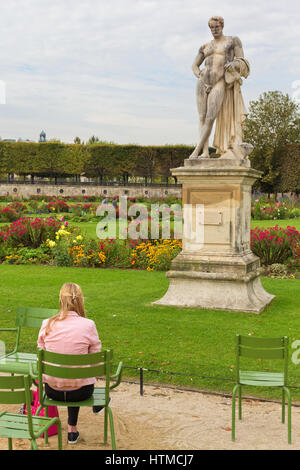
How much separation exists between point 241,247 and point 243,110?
2033 millimetres

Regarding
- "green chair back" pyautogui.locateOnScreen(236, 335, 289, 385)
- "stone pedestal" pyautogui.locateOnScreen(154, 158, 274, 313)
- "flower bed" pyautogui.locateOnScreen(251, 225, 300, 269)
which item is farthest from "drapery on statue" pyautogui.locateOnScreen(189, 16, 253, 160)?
"flower bed" pyautogui.locateOnScreen(251, 225, 300, 269)

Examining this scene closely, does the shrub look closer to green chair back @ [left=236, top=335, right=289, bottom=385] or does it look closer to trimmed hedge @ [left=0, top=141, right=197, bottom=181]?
green chair back @ [left=236, top=335, right=289, bottom=385]

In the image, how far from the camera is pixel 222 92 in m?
7.91

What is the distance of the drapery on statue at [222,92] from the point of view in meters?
7.88

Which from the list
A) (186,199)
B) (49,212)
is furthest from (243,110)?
(49,212)

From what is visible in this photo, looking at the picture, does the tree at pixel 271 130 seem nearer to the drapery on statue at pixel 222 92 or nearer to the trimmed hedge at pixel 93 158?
the trimmed hedge at pixel 93 158

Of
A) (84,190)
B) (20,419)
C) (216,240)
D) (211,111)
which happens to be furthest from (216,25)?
(84,190)

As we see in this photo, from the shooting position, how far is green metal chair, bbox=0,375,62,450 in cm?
318

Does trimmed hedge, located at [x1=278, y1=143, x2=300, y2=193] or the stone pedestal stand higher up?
trimmed hedge, located at [x1=278, y1=143, x2=300, y2=193]

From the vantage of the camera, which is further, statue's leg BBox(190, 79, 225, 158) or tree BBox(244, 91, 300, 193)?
tree BBox(244, 91, 300, 193)

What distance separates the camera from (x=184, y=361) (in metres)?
5.81

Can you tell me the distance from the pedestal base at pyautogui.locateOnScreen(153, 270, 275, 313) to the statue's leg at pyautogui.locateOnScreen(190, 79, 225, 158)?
1816 mm

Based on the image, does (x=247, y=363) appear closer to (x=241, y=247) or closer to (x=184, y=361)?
(x=184, y=361)

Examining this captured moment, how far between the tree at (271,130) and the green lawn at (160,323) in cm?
3840
